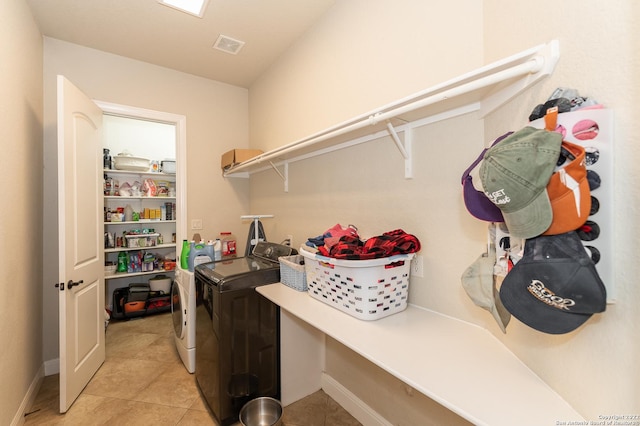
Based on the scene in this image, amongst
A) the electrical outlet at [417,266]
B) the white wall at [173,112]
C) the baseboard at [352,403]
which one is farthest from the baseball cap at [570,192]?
the white wall at [173,112]

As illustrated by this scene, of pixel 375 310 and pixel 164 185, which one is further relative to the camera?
pixel 164 185

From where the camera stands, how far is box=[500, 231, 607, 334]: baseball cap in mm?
543

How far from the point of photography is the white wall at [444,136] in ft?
1.81

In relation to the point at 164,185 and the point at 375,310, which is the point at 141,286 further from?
the point at 375,310

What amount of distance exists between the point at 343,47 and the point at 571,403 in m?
1.98

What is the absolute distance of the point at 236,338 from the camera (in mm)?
1648

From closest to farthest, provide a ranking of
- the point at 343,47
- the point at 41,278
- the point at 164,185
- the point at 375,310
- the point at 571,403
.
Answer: the point at 571,403 → the point at 375,310 → the point at 343,47 → the point at 41,278 → the point at 164,185

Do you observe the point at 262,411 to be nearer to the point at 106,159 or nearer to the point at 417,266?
the point at 417,266

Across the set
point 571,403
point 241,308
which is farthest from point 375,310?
point 241,308

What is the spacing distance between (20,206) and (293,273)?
181cm

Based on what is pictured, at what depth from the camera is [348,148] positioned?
1.77m

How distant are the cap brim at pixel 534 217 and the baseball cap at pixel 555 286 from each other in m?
0.03

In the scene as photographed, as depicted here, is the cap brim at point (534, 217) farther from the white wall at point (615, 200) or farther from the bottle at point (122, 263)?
the bottle at point (122, 263)

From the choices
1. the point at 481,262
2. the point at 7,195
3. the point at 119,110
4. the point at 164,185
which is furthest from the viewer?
the point at 164,185
